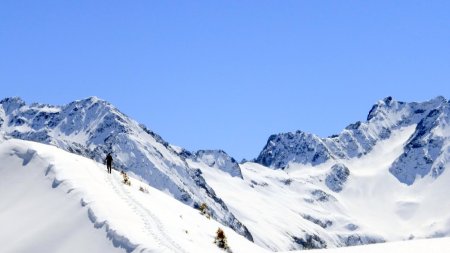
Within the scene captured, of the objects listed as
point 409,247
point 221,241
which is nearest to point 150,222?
point 221,241

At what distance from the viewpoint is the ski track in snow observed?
29278 mm

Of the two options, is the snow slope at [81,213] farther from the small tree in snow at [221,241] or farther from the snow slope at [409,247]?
the snow slope at [409,247]

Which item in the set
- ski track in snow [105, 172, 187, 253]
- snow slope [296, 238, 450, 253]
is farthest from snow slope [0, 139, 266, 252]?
snow slope [296, 238, 450, 253]

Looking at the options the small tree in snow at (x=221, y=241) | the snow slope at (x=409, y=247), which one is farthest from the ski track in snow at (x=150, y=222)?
the snow slope at (x=409, y=247)

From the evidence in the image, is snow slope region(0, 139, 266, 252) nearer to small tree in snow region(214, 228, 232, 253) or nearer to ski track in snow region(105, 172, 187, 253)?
ski track in snow region(105, 172, 187, 253)

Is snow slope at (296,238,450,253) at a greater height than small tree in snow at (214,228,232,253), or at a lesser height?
greater

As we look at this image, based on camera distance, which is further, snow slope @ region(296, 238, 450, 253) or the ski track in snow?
snow slope @ region(296, 238, 450, 253)

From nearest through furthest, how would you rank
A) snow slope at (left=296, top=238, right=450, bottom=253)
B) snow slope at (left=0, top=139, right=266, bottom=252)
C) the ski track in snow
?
the ski track in snow
snow slope at (left=296, top=238, right=450, bottom=253)
snow slope at (left=0, top=139, right=266, bottom=252)

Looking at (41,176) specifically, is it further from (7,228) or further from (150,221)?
(150,221)

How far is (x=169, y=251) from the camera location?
2733 centimetres

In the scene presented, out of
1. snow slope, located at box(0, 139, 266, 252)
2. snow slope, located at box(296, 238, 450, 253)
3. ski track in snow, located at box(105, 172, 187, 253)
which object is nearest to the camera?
ski track in snow, located at box(105, 172, 187, 253)

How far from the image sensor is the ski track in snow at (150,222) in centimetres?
2928

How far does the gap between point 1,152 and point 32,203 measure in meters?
10.3

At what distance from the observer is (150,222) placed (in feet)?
110
